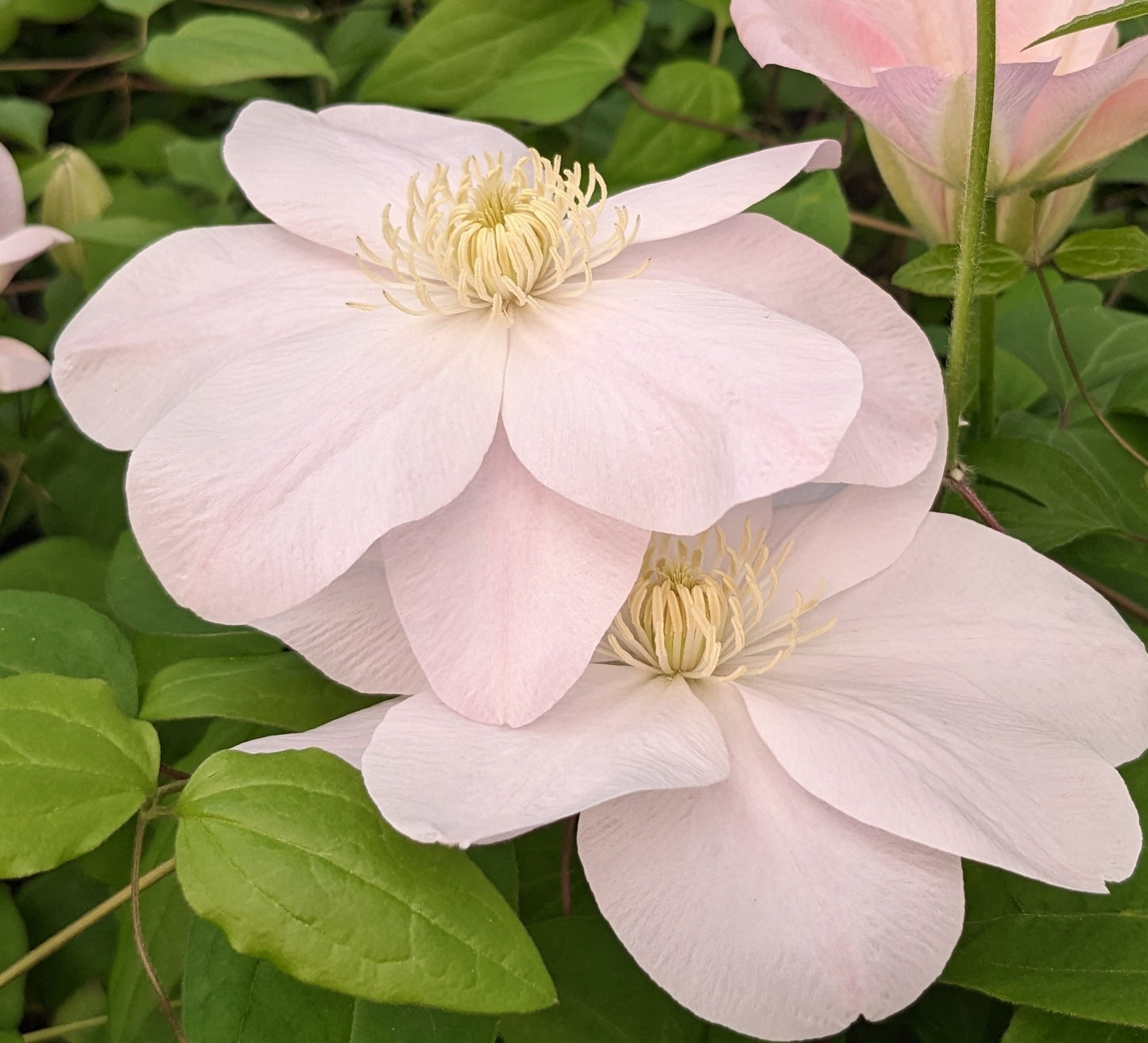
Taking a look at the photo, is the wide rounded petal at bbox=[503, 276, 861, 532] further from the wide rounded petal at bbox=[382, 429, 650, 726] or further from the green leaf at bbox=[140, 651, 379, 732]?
the green leaf at bbox=[140, 651, 379, 732]

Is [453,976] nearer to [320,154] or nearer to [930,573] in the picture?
[930,573]

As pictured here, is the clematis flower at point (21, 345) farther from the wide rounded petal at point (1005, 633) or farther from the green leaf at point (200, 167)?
the wide rounded petal at point (1005, 633)

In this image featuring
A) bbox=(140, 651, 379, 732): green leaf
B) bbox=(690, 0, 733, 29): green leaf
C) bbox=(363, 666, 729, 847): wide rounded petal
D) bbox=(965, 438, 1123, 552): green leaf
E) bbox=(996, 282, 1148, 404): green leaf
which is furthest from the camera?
bbox=(690, 0, 733, 29): green leaf

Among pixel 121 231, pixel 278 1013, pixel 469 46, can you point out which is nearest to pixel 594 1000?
pixel 278 1013

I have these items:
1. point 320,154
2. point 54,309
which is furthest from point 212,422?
point 54,309

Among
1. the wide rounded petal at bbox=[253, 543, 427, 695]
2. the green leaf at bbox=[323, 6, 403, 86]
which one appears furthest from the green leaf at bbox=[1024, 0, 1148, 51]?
the green leaf at bbox=[323, 6, 403, 86]

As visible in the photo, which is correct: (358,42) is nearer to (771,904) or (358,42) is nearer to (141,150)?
(141,150)
